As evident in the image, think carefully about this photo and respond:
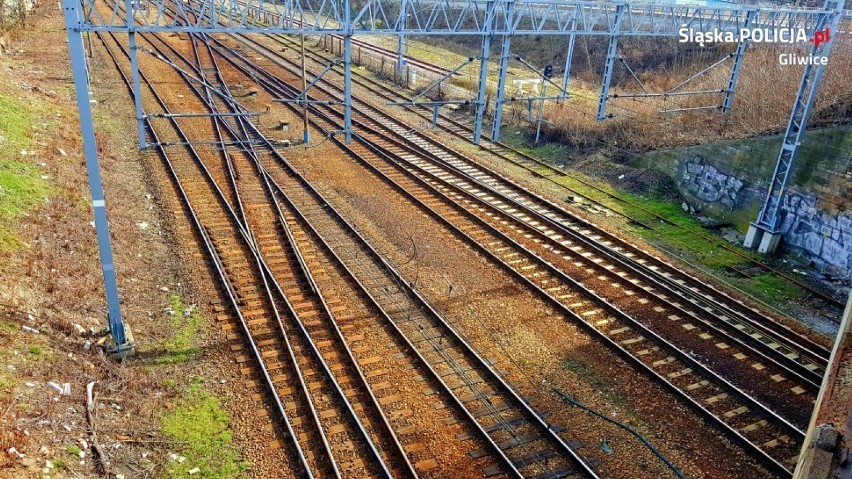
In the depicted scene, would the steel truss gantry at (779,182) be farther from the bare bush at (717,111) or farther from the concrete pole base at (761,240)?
the bare bush at (717,111)

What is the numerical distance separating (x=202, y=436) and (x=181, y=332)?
2.83m

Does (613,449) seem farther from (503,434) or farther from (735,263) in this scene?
(735,263)

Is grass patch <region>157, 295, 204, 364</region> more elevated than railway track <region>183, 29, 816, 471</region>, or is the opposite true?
railway track <region>183, 29, 816, 471</region>

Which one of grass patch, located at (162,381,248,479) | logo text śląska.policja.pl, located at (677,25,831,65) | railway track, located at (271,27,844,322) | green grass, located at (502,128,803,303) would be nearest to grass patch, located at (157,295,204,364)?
grass patch, located at (162,381,248,479)

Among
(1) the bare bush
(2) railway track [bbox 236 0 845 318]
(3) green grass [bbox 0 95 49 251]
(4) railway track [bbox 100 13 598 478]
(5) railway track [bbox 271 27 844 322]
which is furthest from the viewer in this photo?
(1) the bare bush

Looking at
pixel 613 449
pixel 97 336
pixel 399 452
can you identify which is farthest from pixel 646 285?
pixel 97 336

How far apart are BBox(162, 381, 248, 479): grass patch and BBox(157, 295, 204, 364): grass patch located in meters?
0.95

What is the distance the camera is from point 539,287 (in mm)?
13023

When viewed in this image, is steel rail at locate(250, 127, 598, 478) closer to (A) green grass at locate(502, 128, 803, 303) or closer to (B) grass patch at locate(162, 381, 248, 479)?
Result: (B) grass patch at locate(162, 381, 248, 479)

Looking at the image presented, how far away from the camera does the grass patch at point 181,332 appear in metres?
10.4

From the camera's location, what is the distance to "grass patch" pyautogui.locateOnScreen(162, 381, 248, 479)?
27.0 ft

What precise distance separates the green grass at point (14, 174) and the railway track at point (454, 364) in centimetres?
370

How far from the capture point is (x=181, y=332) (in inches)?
435

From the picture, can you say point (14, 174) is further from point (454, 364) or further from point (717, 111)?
point (717, 111)
